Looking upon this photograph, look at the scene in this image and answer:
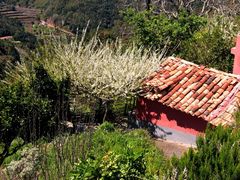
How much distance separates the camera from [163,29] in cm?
1647

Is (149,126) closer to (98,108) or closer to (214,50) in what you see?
(98,108)

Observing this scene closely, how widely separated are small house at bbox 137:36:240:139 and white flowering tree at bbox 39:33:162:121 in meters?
0.41

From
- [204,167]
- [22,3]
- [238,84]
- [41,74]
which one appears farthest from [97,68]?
[22,3]

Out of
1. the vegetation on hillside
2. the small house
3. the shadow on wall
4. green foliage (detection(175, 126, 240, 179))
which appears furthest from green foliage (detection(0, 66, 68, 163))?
green foliage (detection(175, 126, 240, 179))

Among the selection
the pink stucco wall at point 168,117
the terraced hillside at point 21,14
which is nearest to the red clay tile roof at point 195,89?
the pink stucco wall at point 168,117

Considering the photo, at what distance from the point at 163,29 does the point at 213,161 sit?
1115 cm

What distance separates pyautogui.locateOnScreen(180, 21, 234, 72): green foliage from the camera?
50.3 ft

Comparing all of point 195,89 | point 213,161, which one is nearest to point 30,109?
point 195,89

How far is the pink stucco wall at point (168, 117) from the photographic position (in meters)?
12.0

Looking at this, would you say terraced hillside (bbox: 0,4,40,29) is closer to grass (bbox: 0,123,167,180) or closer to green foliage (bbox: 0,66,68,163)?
green foliage (bbox: 0,66,68,163)

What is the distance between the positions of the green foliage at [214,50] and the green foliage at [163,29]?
1.01 m

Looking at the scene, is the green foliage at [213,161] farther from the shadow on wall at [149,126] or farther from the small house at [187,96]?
the shadow on wall at [149,126]

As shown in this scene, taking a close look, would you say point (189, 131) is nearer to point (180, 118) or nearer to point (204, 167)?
point (180, 118)

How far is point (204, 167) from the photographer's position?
564 centimetres
